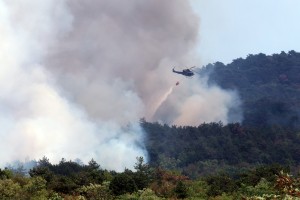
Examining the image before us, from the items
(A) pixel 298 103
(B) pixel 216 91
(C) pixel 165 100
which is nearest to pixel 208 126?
(C) pixel 165 100

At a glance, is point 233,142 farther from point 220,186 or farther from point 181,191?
point 181,191

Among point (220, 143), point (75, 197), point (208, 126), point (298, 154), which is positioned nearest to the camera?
point (75, 197)

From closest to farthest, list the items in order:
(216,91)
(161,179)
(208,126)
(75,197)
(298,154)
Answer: (75,197)
(161,179)
(298,154)
(208,126)
(216,91)

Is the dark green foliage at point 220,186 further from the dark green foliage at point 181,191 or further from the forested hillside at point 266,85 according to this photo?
the forested hillside at point 266,85

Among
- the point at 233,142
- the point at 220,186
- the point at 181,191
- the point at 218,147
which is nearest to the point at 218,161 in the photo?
the point at 218,147

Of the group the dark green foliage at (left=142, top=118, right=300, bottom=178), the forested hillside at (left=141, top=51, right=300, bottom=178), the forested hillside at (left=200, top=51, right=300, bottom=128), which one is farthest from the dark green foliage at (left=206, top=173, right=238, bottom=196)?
the forested hillside at (left=200, top=51, right=300, bottom=128)

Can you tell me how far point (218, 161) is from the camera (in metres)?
77.6

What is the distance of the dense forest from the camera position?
27.4 metres

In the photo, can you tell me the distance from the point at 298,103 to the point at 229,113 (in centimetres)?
2001

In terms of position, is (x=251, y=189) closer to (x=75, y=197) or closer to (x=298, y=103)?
(x=75, y=197)

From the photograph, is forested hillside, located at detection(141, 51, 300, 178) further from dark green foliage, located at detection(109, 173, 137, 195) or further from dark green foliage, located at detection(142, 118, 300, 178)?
dark green foliage, located at detection(109, 173, 137, 195)

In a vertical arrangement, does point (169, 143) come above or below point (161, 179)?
above

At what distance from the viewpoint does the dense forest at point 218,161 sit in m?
27.4

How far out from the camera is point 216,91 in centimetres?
15312
